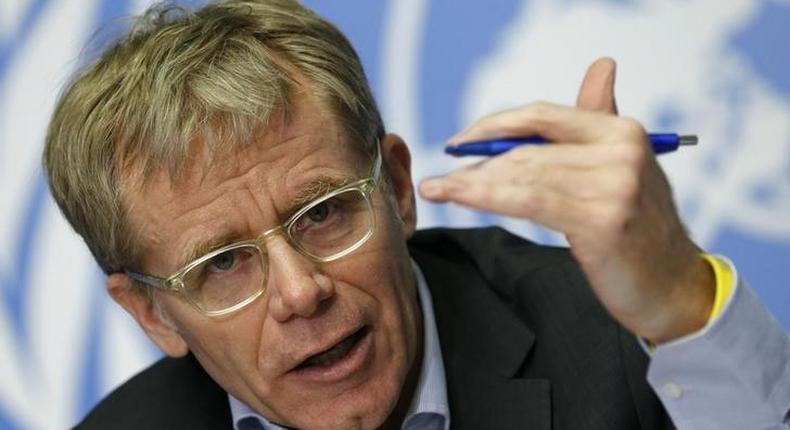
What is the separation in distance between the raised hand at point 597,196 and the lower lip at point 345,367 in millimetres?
554

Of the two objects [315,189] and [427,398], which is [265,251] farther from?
[427,398]

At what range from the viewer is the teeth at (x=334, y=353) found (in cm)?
189

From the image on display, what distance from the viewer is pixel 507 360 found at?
2.10 metres

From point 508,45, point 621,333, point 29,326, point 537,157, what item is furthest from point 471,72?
point 537,157

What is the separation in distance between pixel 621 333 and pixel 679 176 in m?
0.76

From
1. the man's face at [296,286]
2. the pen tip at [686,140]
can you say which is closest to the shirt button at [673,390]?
the pen tip at [686,140]

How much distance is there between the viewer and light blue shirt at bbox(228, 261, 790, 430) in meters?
1.46

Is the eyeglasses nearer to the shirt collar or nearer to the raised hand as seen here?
the shirt collar

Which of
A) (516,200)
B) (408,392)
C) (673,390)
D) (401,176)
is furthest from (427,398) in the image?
(516,200)

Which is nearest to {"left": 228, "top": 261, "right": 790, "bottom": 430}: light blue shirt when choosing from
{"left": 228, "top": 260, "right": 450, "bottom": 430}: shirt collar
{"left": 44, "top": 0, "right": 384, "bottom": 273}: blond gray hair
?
{"left": 228, "top": 260, "right": 450, "bottom": 430}: shirt collar

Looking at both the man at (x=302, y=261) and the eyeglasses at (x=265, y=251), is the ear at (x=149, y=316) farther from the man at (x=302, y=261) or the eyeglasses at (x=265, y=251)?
the eyeglasses at (x=265, y=251)

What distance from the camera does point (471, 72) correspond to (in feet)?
9.24

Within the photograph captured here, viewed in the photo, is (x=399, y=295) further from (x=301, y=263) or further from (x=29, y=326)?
(x=29, y=326)

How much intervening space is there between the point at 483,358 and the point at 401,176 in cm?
35
